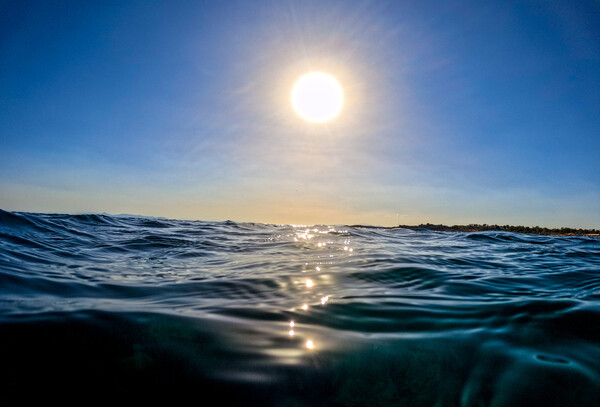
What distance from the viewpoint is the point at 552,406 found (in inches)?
54.6

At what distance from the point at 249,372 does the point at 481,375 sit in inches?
51.0

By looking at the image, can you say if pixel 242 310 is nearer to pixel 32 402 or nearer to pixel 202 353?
pixel 202 353

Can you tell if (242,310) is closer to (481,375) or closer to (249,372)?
(249,372)

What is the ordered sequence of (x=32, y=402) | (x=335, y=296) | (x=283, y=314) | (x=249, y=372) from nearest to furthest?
(x=32, y=402) < (x=249, y=372) < (x=283, y=314) < (x=335, y=296)

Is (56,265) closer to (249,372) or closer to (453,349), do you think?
(249,372)

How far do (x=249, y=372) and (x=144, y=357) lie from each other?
662 mm

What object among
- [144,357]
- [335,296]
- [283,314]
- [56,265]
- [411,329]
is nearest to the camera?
[144,357]

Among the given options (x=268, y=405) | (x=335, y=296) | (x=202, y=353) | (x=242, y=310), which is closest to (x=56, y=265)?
(x=242, y=310)

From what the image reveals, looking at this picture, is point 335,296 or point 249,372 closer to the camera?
point 249,372

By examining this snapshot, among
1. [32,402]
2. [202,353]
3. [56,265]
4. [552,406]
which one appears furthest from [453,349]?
[56,265]

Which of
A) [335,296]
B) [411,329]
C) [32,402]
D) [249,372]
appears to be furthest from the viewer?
[335,296]

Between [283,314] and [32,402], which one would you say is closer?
[32,402]

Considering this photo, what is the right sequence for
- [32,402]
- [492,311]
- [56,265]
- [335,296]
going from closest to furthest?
1. [32,402]
2. [492,311]
3. [335,296]
4. [56,265]

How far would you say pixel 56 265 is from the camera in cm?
406
